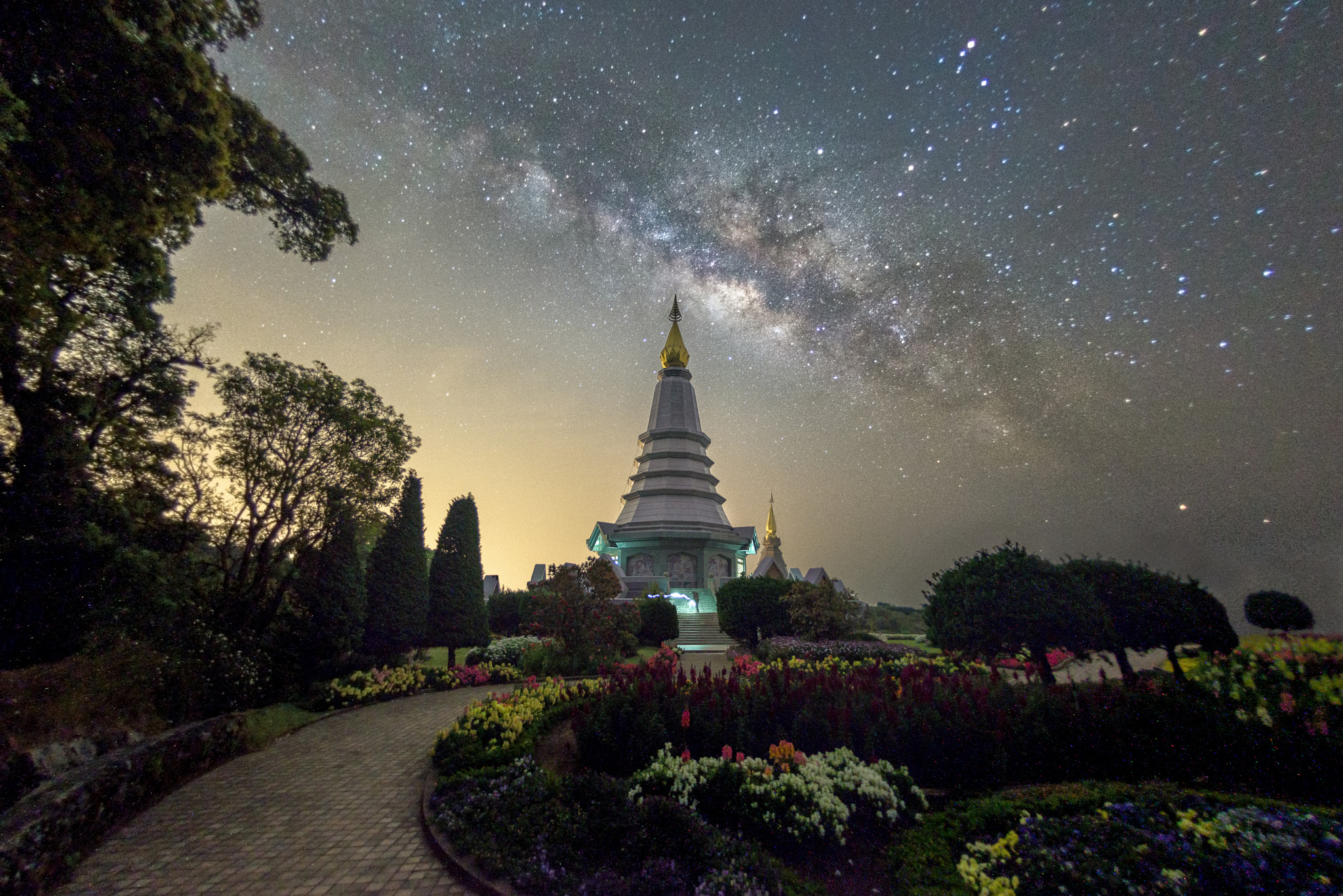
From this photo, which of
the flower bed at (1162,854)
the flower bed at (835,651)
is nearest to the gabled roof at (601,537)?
the flower bed at (835,651)

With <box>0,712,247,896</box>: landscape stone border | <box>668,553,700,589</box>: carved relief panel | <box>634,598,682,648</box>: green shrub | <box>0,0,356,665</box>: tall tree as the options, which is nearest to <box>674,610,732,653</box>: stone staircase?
<box>634,598,682,648</box>: green shrub

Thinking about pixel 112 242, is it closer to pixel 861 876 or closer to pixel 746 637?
pixel 861 876

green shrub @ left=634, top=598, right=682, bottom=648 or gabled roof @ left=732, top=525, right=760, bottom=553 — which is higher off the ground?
gabled roof @ left=732, top=525, right=760, bottom=553

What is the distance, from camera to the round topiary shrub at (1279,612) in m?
17.2

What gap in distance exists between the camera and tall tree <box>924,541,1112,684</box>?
400 inches

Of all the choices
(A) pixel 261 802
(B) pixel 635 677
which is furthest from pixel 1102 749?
(A) pixel 261 802

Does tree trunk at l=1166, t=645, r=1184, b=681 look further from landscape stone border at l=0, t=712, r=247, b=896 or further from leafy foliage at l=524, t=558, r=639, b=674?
landscape stone border at l=0, t=712, r=247, b=896

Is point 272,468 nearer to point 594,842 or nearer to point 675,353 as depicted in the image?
point 594,842

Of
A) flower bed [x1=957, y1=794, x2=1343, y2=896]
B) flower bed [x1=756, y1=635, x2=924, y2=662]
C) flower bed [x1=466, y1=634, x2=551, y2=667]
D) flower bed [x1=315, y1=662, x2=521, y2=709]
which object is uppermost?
flower bed [x1=756, y1=635, x2=924, y2=662]

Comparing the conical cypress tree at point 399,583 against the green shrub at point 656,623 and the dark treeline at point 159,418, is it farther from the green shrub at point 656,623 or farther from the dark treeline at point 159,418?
the green shrub at point 656,623

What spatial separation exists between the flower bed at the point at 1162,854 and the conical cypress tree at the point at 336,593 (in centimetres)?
1526

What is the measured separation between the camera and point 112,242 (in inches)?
269

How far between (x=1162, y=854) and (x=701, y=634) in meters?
23.8

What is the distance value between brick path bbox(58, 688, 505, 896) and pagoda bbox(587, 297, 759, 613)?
23.1 metres
